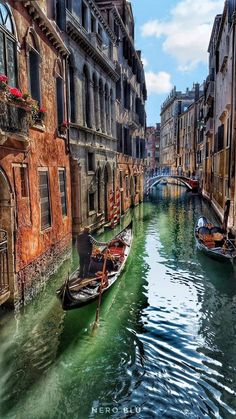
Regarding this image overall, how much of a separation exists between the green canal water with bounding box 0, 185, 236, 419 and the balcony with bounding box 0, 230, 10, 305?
0.52 meters

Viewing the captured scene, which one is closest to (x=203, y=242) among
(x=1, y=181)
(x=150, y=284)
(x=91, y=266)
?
(x=150, y=284)

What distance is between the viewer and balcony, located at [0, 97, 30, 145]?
6157 millimetres

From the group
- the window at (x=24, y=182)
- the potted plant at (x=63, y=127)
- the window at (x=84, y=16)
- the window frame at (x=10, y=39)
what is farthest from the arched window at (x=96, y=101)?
the window at (x=24, y=182)

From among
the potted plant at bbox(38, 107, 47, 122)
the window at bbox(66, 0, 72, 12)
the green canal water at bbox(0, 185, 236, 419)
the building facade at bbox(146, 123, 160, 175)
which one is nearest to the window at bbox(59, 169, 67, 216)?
the green canal water at bbox(0, 185, 236, 419)

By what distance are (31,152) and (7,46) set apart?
2.38 metres

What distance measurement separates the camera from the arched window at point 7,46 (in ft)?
22.9

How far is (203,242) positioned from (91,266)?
5.26m

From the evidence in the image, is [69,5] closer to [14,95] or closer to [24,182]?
[14,95]

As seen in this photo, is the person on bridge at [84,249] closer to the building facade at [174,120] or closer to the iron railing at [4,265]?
the iron railing at [4,265]

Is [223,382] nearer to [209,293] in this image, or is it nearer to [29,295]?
Result: [209,293]

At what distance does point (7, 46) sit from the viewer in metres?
7.21

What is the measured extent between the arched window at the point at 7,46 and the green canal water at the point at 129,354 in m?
5.11

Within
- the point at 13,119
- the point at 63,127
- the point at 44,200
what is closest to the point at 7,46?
the point at 13,119

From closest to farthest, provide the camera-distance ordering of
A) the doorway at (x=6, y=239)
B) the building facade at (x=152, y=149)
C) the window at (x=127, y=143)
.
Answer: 1. the doorway at (x=6, y=239)
2. the window at (x=127, y=143)
3. the building facade at (x=152, y=149)
